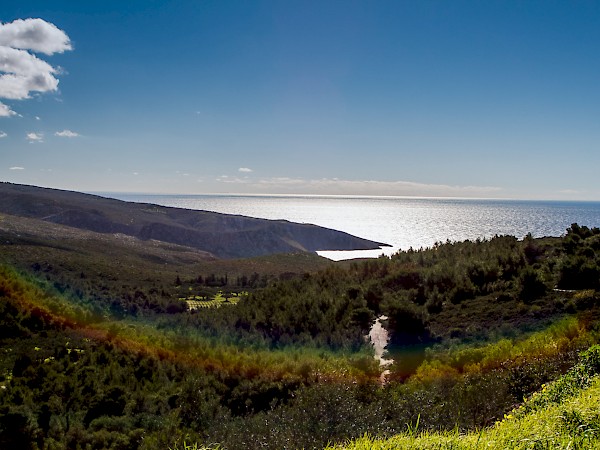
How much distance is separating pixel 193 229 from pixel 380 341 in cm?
13599

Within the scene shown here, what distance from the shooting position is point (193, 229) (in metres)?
150

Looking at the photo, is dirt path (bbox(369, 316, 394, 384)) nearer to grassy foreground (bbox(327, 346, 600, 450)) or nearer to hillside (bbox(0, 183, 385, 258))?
grassy foreground (bbox(327, 346, 600, 450))

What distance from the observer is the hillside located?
137250 millimetres

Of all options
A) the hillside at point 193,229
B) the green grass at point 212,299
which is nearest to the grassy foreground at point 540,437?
the green grass at point 212,299

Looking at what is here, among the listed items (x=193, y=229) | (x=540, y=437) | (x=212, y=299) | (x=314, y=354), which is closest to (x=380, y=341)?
(x=314, y=354)

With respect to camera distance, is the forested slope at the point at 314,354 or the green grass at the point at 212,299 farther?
the green grass at the point at 212,299

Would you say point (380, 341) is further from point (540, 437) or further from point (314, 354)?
point (540, 437)

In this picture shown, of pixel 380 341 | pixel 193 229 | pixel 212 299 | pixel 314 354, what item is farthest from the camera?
pixel 193 229

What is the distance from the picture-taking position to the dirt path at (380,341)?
16.0m

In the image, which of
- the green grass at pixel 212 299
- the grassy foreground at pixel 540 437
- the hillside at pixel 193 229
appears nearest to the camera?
the grassy foreground at pixel 540 437

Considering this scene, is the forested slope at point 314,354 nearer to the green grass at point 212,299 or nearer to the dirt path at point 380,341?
the dirt path at point 380,341

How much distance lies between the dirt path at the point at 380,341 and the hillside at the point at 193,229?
4277 inches

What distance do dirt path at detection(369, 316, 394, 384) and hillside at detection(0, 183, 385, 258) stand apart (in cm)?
10865

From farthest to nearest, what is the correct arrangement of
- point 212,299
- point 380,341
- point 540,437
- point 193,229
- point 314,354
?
point 193,229
point 212,299
point 380,341
point 314,354
point 540,437
